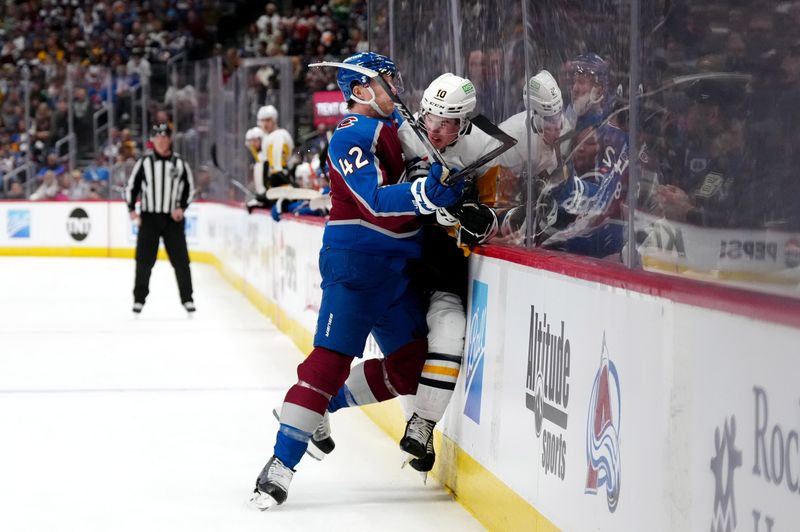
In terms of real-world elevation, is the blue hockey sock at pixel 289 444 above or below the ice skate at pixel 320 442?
above

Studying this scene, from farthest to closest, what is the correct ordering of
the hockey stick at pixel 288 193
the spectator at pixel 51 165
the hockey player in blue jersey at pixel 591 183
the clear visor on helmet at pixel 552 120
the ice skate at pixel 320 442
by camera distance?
the spectator at pixel 51 165 → the hockey stick at pixel 288 193 → the ice skate at pixel 320 442 → the clear visor on helmet at pixel 552 120 → the hockey player in blue jersey at pixel 591 183

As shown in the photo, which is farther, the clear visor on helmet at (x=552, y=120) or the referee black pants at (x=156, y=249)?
the referee black pants at (x=156, y=249)

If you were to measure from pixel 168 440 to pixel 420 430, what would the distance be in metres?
1.53

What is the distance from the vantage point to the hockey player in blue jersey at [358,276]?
3.94m

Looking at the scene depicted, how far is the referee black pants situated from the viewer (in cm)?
1038

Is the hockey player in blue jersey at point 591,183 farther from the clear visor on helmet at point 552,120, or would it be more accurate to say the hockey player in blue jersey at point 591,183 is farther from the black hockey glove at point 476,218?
the black hockey glove at point 476,218

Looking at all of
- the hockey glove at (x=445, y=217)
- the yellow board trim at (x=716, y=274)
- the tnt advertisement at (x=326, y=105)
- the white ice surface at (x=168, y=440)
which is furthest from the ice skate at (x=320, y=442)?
the tnt advertisement at (x=326, y=105)

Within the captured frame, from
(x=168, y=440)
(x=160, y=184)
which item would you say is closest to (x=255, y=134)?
(x=160, y=184)

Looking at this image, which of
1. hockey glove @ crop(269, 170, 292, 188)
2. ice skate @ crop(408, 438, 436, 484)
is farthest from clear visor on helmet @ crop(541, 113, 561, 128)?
hockey glove @ crop(269, 170, 292, 188)

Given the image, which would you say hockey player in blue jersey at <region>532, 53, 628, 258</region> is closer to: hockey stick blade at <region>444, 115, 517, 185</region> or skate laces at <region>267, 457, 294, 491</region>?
hockey stick blade at <region>444, 115, 517, 185</region>

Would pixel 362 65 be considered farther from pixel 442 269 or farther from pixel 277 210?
pixel 277 210

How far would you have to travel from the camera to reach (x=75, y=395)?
6.42m

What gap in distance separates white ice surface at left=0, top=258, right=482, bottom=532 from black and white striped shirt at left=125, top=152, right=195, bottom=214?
104 cm

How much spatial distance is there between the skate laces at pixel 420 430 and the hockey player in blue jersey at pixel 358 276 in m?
0.17
